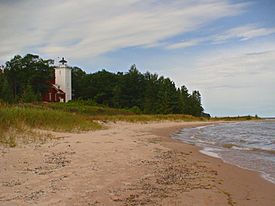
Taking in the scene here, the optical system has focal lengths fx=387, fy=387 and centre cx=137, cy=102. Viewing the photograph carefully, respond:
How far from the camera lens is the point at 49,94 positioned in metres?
78.7

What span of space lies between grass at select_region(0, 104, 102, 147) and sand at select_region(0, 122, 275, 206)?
129 inches

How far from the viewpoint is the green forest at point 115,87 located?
83.6 metres

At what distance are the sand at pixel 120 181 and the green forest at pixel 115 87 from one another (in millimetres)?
65020

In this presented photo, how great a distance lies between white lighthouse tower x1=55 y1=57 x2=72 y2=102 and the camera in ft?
252

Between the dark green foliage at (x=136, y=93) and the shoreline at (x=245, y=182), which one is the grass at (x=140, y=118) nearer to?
the dark green foliage at (x=136, y=93)

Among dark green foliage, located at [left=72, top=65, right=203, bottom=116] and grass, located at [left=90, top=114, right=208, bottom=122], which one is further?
dark green foliage, located at [left=72, top=65, right=203, bottom=116]

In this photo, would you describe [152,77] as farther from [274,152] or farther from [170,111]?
[274,152]

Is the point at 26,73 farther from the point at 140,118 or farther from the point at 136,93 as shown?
the point at 140,118

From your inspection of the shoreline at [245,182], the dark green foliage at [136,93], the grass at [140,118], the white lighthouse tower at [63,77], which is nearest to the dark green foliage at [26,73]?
the white lighthouse tower at [63,77]

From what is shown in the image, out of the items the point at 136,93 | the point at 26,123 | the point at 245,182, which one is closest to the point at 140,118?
the point at 26,123

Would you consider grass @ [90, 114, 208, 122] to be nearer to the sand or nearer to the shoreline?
the sand

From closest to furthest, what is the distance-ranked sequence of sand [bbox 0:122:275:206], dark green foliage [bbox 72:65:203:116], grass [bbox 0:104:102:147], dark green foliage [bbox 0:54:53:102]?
1. sand [bbox 0:122:275:206]
2. grass [bbox 0:104:102:147]
3. dark green foliage [bbox 0:54:53:102]
4. dark green foliage [bbox 72:65:203:116]

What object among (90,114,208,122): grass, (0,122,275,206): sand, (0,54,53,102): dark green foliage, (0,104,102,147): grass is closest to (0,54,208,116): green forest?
(0,54,53,102): dark green foliage

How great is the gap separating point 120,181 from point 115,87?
284 ft
